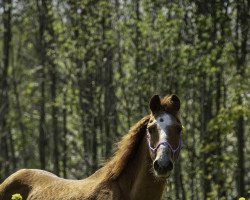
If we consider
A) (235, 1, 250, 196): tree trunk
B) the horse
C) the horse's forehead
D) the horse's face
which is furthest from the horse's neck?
(235, 1, 250, 196): tree trunk

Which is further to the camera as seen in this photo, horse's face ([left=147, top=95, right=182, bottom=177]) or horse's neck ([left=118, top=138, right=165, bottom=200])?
horse's neck ([left=118, top=138, right=165, bottom=200])

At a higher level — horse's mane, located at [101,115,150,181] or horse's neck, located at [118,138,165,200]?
horse's mane, located at [101,115,150,181]

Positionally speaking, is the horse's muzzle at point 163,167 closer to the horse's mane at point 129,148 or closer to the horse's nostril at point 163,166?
the horse's nostril at point 163,166

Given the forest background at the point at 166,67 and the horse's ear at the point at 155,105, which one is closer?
the horse's ear at the point at 155,105

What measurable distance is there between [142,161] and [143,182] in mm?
250

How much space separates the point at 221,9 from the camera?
53.3ft

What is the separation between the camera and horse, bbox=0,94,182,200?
8883 mm

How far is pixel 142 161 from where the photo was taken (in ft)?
30.3

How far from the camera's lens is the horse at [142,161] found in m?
8.88

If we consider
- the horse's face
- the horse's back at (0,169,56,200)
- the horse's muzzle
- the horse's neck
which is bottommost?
the horse's back at (0,169,56,200)

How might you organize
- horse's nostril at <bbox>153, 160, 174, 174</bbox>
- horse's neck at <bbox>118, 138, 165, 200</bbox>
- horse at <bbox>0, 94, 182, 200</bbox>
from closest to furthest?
horse's nostril at <bbox>153, 160, 174, 174</bbox>, horse at <bbox>0, 94, 182, 200</bbox>, horse's neck at <bbox>118, 138, 165, 200</bbox>

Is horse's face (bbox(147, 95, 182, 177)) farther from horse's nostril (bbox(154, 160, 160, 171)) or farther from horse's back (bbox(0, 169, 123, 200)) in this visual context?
horse's back (bbox(0, 169, 123, 200))

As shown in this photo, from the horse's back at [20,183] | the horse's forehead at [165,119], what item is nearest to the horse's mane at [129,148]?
the horse's forehead at [165,119]

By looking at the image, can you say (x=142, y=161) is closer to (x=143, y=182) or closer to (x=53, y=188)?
(x=143, y=182)
